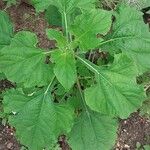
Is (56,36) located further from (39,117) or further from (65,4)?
(39,117)

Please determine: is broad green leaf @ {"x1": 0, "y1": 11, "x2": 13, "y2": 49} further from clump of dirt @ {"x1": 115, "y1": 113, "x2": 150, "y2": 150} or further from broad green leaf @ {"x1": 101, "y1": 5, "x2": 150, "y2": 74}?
clump of dirt @ {"x1": 115, "y1": 113, "x2": 150, "y2": 150}

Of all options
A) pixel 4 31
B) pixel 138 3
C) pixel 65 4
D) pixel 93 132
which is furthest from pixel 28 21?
pixel 93 132

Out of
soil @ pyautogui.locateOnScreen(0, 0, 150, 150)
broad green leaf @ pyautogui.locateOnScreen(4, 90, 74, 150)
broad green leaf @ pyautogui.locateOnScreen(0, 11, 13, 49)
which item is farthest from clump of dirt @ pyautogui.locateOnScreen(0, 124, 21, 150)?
broad green leaf @ pyautogui.locateOnScreen(0, 11, 13, 49)

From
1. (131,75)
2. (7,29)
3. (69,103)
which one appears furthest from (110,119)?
(7,29)

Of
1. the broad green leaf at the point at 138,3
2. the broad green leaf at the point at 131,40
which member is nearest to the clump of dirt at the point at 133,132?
the broad green leaf at the point at 138,3

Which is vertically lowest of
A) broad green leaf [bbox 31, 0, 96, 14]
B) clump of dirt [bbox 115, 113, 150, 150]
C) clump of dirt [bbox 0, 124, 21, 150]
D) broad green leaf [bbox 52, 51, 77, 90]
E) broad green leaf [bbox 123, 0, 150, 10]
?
clump of dirt [bbox 115, 113, 150, 150]

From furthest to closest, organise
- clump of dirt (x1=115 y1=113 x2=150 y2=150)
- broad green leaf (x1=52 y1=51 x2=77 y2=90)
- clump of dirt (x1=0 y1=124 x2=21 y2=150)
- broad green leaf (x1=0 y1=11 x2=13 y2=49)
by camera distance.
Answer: clump of dirt (x1=115 y1=113 x2=150 y2=150), clump of dirt (x1=0 y1=124 x2=21 y2=150), broad green leaf (x1=0 y1=11 x2=13 y2=49), broad green leaf (x1=52 y1=51 x2=77 y2=90)

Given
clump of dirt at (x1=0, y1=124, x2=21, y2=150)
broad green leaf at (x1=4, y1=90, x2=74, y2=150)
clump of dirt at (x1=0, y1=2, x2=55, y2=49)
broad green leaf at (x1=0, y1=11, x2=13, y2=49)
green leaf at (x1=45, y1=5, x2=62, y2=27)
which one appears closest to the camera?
broad green leaf at (x1=4, y1=90, x2=74, y2=150)

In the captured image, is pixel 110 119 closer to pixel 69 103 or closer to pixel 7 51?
pixel 69 103
